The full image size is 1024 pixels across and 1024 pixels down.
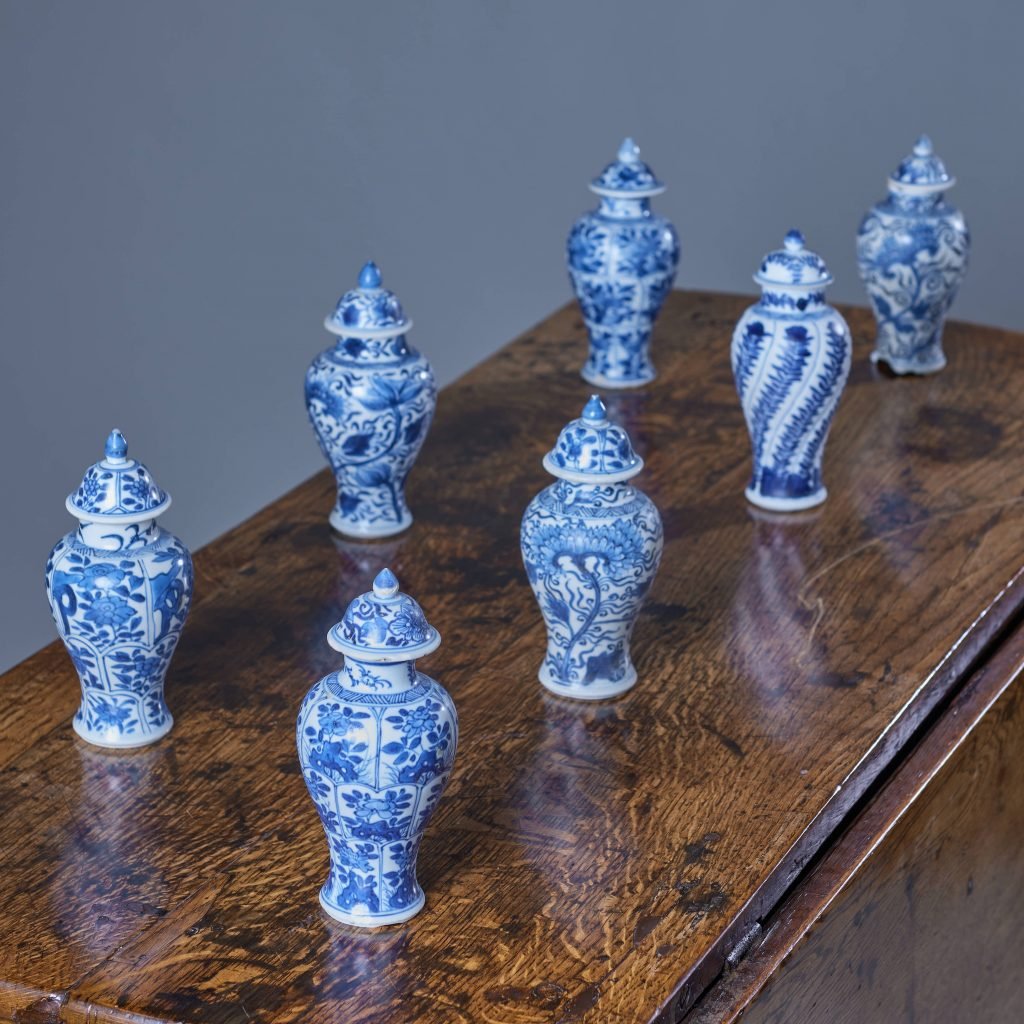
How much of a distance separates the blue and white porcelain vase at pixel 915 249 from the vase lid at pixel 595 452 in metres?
1.03

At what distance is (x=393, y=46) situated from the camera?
3998 millimetres

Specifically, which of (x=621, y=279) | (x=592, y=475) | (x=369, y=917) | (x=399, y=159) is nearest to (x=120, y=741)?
(x=369, y=917)

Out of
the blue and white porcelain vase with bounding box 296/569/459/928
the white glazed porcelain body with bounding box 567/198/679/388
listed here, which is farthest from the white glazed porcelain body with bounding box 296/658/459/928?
the white glazed porcelain body with bounding box 567/198/679/388

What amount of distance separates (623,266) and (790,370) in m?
0.44

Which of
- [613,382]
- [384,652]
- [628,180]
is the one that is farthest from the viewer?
[613,382]

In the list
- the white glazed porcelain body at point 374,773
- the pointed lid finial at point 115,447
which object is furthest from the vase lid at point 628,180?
the white glazed porcelain body at point 374,773

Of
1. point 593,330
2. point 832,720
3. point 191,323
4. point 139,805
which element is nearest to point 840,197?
point 191,323

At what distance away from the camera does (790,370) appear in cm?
220

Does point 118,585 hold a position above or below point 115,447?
below

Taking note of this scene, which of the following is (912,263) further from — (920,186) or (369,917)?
(369,917)

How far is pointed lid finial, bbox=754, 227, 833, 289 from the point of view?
2.18 meters

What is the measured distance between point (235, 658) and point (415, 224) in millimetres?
2380

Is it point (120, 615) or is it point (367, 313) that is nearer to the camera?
point (120, 615)

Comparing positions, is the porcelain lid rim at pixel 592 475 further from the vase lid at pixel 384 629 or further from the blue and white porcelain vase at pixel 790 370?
the blue and white porcelain vase at pixel 790 370
